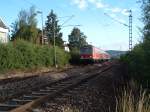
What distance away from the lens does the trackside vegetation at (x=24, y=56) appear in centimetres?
3909

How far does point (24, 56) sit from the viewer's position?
43.8 metres

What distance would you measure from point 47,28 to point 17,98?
13036 cm

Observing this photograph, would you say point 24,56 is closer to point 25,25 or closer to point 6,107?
point 6,107

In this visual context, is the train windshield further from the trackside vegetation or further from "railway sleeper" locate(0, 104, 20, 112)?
"railway sleeper" locate(0, 104, 20, 112)

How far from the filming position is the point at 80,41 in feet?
543

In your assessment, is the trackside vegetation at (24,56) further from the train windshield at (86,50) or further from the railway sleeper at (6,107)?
the railway sleeper at (6,107)

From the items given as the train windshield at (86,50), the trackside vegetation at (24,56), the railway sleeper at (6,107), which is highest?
the train windshield at (86,50)

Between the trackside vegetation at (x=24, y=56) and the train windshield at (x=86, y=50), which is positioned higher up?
the train windshield at (x=86, y=50)

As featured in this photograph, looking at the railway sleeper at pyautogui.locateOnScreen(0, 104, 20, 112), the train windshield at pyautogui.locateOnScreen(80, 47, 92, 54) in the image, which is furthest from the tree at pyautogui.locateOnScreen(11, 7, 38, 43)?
the railway sleeper at pyautogui.locateOnScreen(0, 104, 20, 112)

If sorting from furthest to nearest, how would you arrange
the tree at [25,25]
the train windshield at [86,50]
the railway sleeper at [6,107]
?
the tree at [25,25]
the train windshield at [86,50]
the railway sleeper at [6,107]

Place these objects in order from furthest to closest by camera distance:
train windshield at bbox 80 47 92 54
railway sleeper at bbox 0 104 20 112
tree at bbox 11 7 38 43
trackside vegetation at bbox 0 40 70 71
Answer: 1. tree at bbox 11 7 38 43
2. train windshield at bbox 80 47 92 54
3. trackside vegetation at bbox 0 40 70 71
4. railway sleeper at bbox 0 104 20 112

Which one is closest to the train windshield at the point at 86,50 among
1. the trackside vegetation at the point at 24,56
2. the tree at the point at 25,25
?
the trackside vegetation at the point at 24,56

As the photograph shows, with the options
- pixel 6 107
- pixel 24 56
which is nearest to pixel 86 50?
pixel 24 56

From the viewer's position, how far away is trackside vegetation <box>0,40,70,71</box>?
3909 cm
